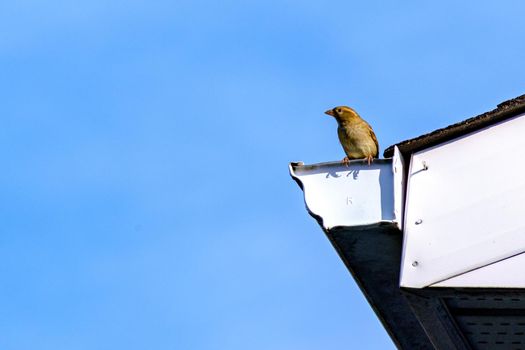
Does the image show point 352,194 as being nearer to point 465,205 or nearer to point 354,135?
point 465,205

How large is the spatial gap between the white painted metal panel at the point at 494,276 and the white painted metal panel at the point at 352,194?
38cm

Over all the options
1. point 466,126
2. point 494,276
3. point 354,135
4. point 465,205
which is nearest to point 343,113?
point 354,135

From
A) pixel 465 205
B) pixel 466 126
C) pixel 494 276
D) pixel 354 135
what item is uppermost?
pixel 354 135

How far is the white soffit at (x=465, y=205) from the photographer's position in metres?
4.32

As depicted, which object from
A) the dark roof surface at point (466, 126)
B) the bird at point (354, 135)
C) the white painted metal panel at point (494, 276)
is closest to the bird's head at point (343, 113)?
the bird at point (354, 135)

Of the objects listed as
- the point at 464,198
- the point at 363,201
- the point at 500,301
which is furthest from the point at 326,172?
the point at 500,301

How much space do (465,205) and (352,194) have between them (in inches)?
18.1

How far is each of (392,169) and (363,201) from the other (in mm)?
183

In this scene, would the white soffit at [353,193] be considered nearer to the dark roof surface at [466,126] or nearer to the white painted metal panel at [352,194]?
the white painted metal panel at [352,194]

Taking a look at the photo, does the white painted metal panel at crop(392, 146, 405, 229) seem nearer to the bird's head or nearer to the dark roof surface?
the dark roof surface

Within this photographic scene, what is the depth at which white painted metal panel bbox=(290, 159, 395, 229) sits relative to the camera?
4.54m

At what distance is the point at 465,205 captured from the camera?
14.7 feet

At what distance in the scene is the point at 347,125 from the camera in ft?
26.5

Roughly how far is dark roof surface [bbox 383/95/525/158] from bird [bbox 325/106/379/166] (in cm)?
280
